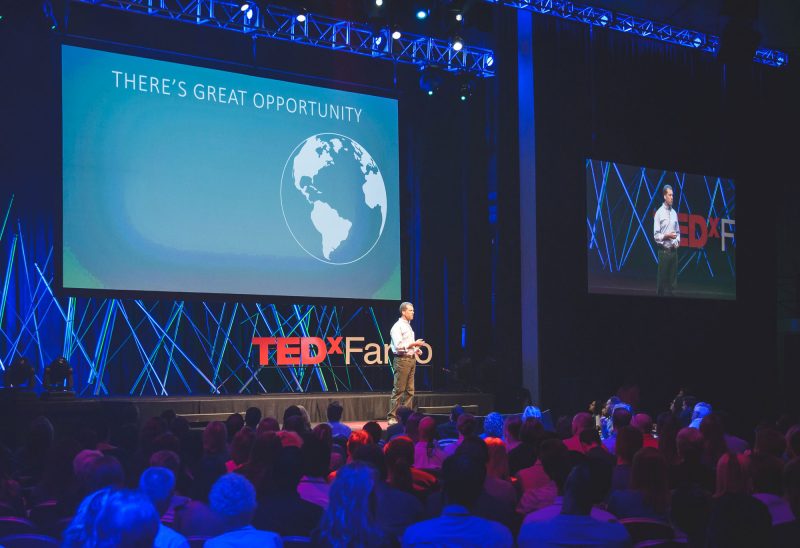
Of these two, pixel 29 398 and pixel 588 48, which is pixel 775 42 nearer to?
pixel 588 48

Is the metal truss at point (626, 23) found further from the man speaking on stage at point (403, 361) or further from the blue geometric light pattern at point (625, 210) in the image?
the man speaking on stage at point (403, 361)

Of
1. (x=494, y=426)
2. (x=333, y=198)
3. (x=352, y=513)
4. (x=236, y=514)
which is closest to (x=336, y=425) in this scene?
(x=494, y=426)

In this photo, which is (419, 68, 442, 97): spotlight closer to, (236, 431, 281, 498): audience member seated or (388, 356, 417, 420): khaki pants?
(388, 356, 417, 420): khaki pants

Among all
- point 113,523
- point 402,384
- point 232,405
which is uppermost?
point 113,523

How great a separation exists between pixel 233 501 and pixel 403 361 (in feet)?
22.3

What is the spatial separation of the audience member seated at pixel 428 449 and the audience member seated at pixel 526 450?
16.3 inches

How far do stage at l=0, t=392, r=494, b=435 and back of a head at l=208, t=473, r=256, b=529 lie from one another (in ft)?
12.0

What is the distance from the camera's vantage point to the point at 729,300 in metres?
13.2

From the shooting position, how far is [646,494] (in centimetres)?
364

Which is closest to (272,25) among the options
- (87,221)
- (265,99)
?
(265,99)

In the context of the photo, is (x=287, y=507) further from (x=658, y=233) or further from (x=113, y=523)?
(x=658, y=233)

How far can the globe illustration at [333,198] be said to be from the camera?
34.4ft

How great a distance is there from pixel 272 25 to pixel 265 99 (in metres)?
1.17

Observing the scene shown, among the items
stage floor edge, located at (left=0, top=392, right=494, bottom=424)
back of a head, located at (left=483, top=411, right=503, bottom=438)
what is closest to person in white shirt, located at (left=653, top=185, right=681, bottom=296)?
stage floor edge, located at (left=0, top=392, right=494, bottom=424)
